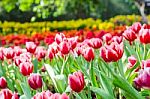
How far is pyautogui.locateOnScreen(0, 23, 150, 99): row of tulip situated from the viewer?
62.3 inches

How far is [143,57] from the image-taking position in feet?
7.45

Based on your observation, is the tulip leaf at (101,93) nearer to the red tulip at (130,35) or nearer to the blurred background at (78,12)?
the red tulip at (130,35)

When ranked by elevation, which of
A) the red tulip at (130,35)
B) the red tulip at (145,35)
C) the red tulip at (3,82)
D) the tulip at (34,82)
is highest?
the red tulip at (145,35)

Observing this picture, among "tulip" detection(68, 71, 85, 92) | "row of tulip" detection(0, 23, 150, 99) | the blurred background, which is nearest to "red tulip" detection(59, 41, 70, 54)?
"row of tulip" detection(0, 23, 150, 99)

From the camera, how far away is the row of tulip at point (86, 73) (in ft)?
5.19

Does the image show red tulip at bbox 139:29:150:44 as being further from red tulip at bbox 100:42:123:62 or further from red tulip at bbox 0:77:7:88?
red tulip at bbox 0:77:7:88

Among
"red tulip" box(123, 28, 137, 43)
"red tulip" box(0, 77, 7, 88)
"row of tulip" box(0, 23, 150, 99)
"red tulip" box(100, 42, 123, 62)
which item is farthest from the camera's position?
"red tulip" box(123, 28, 137, 43)

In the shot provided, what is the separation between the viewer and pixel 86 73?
2033 millimetres

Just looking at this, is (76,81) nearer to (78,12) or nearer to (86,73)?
(86,73)

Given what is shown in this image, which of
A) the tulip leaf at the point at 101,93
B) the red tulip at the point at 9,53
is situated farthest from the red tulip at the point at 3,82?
the red tulip at the point at 9,53

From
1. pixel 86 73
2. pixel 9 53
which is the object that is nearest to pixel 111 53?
pixel 86 73

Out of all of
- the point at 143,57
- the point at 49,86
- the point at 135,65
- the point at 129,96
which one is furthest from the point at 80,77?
the point at 49,86

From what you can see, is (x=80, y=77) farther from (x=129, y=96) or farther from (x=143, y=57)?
(x=143, y=57)

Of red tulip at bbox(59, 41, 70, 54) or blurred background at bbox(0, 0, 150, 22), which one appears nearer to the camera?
red tulip at bbox(59, 41, 70, 54)
